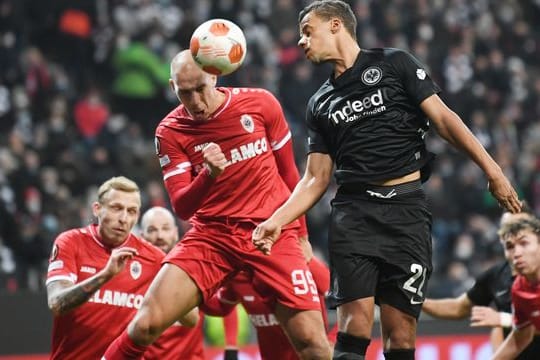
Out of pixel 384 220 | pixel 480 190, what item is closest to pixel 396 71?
pixel 384 220

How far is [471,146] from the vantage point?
515 cm

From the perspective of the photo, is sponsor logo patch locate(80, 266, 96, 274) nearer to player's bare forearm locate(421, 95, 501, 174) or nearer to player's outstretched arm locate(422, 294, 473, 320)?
player's outstretched arm locate(422, 294, 473, 320)

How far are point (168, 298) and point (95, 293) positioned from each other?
1064 mm

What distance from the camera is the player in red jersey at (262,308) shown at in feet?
22.9

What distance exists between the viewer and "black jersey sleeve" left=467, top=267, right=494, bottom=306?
7441mm

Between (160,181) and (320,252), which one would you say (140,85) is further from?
(320,252)

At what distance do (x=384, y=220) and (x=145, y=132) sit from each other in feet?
29.7

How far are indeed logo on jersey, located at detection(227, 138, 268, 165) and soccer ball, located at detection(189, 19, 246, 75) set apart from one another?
447 millimetres

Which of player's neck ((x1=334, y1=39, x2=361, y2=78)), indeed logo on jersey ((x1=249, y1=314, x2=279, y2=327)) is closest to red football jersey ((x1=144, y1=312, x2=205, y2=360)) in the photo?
indeed logo on jersey ((x1=249, y1=314, x2=279, y2=327))

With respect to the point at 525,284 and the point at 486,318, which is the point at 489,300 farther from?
the point at 486,318

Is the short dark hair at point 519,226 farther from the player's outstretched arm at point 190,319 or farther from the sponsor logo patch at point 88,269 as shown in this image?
the sponsor logo patch at point 88,269

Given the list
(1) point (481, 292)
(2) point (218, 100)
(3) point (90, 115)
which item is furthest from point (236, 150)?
(3) point (90, 115)

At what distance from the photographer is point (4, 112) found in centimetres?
1278

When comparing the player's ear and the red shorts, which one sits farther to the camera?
the red shorts
